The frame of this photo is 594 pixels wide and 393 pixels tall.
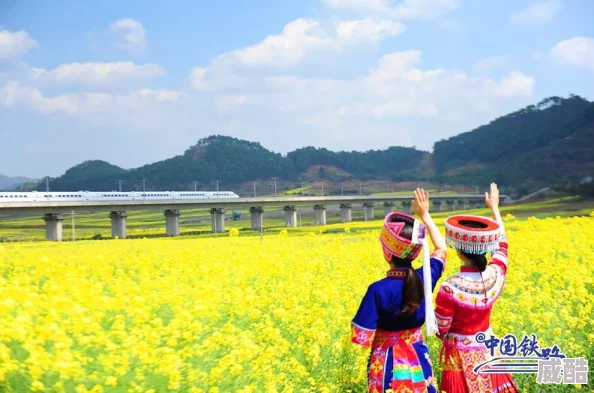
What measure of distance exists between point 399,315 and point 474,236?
0.72 m

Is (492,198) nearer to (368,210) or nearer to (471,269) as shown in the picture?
(471,269)

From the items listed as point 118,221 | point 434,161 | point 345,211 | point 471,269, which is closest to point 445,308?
point 471,269

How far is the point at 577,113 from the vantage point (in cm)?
5741

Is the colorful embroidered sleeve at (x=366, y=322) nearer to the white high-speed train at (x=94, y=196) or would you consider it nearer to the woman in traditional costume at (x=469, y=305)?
the woman in traditional costume at (x=469, y=305)

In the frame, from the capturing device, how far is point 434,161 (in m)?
73.4

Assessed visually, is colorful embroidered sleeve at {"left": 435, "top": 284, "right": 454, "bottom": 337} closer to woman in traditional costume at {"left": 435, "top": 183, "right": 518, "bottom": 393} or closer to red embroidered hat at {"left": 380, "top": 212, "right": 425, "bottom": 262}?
woman in traditional costume at {"left": 435, "top": 183, "right": 518, "bottom": 393}

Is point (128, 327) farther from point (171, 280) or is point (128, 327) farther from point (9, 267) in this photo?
point (9, 267)

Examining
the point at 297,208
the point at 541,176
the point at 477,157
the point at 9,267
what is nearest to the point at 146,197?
the point at 297,208

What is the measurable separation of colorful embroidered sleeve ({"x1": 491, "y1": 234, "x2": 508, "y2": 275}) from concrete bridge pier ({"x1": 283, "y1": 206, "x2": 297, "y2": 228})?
1990 inches

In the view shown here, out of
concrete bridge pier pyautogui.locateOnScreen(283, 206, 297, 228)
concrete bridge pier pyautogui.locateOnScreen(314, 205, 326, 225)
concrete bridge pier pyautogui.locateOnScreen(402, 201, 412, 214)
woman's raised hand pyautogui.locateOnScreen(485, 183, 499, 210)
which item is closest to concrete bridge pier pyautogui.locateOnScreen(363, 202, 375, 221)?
concrete bridge pier pyautogui.locateOnScreen(402, 201, 412, 214)

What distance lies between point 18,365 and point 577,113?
208ft

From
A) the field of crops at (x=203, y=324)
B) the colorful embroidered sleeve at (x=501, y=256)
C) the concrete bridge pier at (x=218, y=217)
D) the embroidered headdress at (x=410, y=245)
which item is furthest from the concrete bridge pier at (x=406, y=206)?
the embroidered headdress at (x=410, y=245)

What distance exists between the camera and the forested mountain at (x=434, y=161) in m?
43.9

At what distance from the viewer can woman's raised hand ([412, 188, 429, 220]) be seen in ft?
12.0
